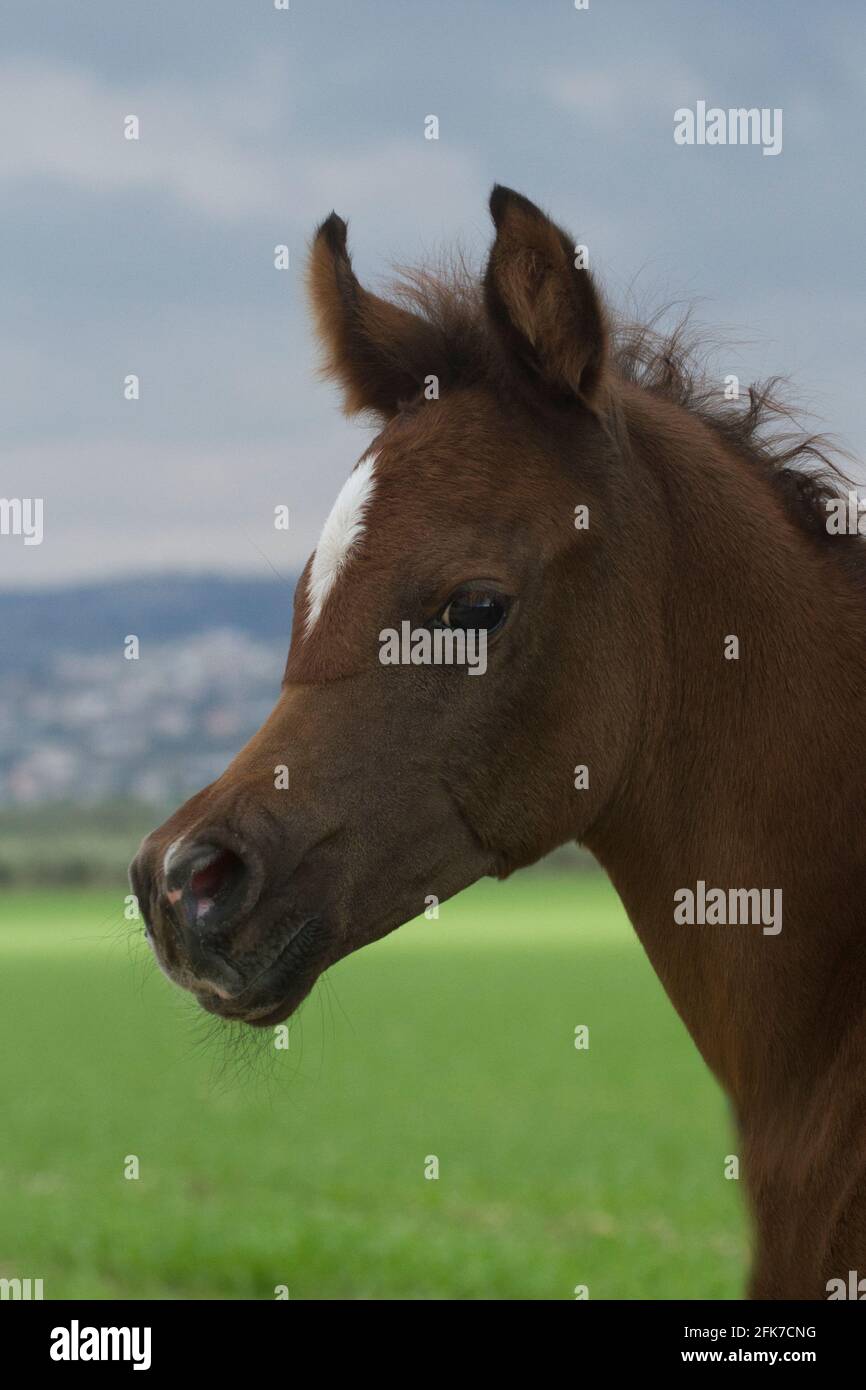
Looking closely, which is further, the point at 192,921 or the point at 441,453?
the point at 441,453

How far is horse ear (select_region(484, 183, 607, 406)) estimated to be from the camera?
11.9 feet

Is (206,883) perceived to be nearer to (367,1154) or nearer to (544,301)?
(544,301)

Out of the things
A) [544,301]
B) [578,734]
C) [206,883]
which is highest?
[544,301]

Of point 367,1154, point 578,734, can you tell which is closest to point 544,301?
point 578,734

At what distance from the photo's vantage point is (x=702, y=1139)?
17422 millimetres

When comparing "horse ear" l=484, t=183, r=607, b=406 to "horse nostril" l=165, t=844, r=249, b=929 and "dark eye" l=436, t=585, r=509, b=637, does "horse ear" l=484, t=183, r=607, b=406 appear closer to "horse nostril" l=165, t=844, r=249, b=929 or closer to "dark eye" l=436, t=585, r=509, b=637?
"dark eye" l=436, t=585, r=509, b=637

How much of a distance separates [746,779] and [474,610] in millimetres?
860

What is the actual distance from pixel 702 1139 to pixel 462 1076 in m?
7.99

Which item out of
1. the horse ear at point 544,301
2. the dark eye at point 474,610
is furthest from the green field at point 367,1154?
the horse ear at point 544,301

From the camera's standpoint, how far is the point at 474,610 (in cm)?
355

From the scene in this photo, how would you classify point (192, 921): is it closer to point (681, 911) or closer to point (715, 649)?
point (681, 911)

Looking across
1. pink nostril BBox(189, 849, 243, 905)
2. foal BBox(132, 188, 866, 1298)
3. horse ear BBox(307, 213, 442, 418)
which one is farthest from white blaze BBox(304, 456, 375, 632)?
pink nostril BBox(189, 849, 243, 905)
